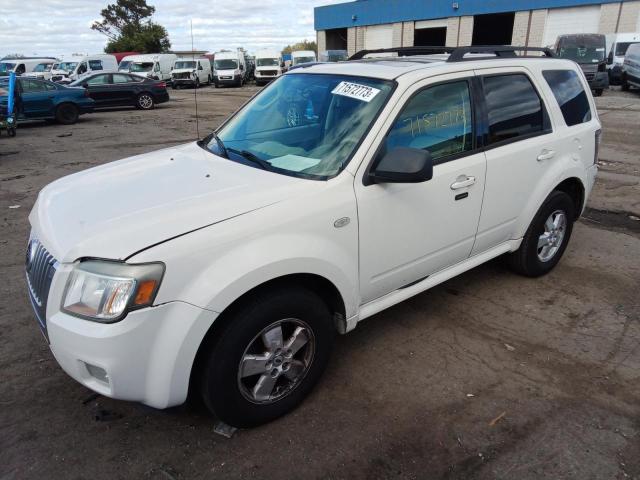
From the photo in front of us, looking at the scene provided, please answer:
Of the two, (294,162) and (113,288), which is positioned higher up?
(294,162)

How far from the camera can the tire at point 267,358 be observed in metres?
2.40

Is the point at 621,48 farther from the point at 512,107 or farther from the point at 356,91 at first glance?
the point at 356,91

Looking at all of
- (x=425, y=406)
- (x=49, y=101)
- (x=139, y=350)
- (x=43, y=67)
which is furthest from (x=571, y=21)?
(x=139, y=350)

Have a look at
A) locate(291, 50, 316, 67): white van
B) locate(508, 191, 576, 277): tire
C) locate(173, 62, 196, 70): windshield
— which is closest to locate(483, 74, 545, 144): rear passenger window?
locate(508, 191, 576, 277): tire

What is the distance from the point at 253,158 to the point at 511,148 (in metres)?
1.91

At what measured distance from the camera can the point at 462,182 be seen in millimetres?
3299

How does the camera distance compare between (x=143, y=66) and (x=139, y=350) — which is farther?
(x=143, y=66)

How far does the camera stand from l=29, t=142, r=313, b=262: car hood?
227cm

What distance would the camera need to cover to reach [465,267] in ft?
12.2

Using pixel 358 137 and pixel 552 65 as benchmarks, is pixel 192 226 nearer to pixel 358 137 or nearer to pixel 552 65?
pixel 358 137

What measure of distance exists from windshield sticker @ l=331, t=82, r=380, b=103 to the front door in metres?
0.19

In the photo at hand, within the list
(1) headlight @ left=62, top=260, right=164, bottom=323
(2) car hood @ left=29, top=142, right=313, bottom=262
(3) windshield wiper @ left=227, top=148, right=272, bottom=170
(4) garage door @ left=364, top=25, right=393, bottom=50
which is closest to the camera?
(1) headlight @ left=62, top=260, right=164, bottom=323

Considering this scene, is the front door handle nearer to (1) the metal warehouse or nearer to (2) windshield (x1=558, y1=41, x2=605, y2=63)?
(2) windshield (x1=558, y1=41, x2=605, y2=63)

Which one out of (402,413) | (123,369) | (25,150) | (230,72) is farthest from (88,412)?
(230,72)
